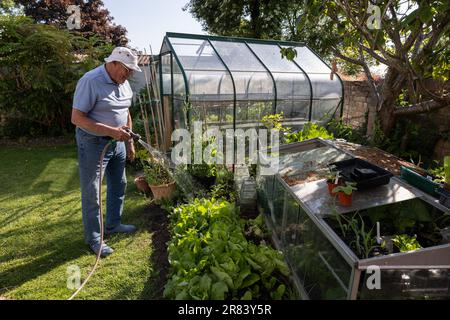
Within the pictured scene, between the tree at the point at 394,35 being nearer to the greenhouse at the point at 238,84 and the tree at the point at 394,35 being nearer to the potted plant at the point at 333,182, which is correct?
the potted plant at the point at 333,182

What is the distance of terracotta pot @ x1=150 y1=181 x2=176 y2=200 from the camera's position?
3922 mm

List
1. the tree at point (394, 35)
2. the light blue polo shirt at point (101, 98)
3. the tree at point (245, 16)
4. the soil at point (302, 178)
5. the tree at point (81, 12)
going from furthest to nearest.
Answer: the tree at point (81, 12)
the tree at point (245, 16)
the light blue polo shirt at point (101, 98)
the soil at point (302, 178)
the tree at point (394, 35)

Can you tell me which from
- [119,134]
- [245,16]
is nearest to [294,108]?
[119,134]

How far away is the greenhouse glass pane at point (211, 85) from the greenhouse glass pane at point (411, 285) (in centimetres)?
437

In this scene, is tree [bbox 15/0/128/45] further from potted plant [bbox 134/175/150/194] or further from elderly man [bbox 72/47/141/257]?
elderly man [bbox 72/47/141/257]

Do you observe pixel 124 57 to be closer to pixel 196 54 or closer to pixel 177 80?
pixel 177 80

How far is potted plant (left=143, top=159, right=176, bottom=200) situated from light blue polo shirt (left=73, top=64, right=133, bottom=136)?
1.21 meters

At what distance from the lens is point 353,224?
1851 mm

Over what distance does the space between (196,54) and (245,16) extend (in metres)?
8.27

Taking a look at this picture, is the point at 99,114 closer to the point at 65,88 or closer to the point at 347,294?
the point at 347,294

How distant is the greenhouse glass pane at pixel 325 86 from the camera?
5.94m

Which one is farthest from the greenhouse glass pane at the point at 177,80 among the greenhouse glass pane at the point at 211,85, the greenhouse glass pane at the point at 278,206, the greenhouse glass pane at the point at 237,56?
the greenhouse glass pane at the point at 278,206

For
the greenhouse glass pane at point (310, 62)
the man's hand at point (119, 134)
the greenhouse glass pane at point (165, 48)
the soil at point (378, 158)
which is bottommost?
the soil at point (378, 158)

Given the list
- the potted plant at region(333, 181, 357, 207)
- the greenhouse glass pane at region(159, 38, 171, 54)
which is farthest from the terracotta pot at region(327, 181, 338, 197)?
the greenhouse glass pane at region(159, 38, 171, 54)
